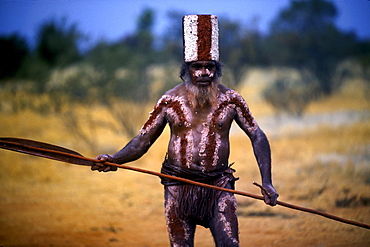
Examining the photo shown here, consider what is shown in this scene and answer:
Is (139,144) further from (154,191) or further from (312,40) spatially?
(312,40)

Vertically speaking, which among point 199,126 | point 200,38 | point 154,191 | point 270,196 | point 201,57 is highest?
point 154,191

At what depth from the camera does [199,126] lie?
14.7ft

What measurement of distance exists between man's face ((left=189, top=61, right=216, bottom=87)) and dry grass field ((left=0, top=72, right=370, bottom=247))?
3127mm

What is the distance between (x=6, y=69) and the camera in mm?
19750

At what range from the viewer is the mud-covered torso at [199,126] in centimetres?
445

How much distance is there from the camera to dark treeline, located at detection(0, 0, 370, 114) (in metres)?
15.8

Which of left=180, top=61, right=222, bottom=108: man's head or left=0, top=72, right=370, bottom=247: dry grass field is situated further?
left=0, top=72, right=370, bottom=247: dry grass field

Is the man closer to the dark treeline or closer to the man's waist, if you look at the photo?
the man's waist

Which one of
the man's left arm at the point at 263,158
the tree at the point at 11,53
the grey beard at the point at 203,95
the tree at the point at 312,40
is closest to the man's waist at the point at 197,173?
the man's left arm at the point at 263,158

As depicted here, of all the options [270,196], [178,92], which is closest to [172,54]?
[178,92]

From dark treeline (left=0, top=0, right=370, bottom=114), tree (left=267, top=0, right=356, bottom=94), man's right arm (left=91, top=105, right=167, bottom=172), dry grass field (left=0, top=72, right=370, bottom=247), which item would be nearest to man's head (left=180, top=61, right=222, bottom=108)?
man's right arm (left=91, top=105, right=167, bottom=172)

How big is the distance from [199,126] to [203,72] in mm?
404

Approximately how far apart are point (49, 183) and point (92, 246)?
4.24 metres

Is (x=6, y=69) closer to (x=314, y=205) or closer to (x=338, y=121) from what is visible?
(x=338, y=121)
